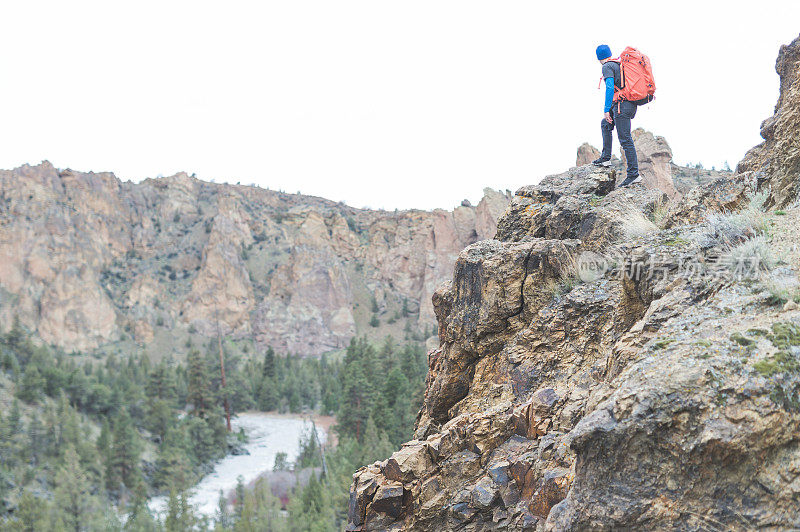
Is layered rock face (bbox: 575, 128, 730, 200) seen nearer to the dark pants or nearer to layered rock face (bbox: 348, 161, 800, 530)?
the dark pants

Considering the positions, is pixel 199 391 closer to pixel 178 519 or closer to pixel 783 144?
pixel 178 519

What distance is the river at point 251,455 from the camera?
35.5m

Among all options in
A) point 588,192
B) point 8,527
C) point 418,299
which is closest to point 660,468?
point 588,192

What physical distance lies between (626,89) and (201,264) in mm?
94944

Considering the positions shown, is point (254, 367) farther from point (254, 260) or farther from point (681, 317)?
point (681, 317)

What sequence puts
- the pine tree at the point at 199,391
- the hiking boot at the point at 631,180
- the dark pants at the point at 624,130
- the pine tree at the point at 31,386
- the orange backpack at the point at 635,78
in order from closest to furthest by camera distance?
the orange backpack at the point at 635,78, the dark pants at the point at 624,130, the hiking boot at the point at 631,180, the pine tree at the point at 31,386, the pine tree at the point at 199,391

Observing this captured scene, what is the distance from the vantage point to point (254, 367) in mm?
68625

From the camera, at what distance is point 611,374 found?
4078 mm

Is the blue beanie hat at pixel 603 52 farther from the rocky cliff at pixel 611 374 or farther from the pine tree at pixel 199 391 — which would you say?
the pine tree at pixel 199 391

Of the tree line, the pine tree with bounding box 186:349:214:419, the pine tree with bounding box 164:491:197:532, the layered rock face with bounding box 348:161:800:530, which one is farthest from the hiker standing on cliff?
the pine tree with bounding box 186:349:214:419

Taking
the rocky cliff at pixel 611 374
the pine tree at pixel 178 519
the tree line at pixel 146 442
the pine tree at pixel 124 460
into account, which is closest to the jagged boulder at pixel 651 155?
the rocky cliff at pixel 611 374

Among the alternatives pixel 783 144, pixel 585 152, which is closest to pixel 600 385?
pixel 783 144

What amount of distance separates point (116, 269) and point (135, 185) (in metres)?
19.6

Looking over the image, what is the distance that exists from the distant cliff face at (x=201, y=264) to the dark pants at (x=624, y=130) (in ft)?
210
